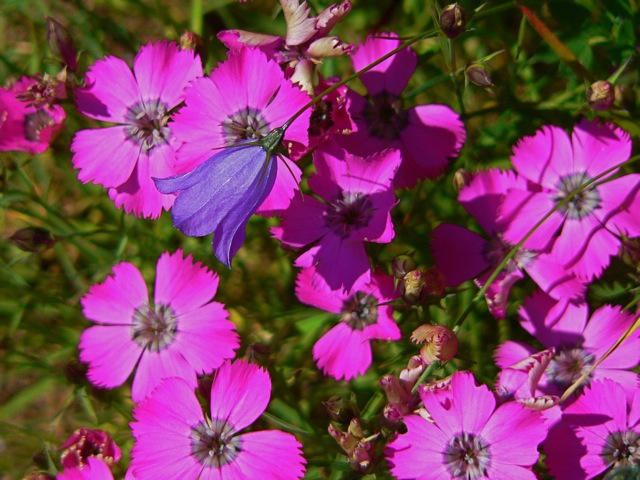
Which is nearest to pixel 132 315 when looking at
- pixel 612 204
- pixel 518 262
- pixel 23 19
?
pixel 518 262

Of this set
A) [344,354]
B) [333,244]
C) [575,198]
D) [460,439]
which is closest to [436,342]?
[460,439]

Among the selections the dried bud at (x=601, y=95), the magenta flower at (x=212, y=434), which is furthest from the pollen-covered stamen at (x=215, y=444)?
the dried bud at (x=601, y=95)

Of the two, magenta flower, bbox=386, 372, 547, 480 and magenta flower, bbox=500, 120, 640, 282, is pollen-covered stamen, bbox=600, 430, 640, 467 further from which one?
magenta flower, bbox=500, 120, 640, 282

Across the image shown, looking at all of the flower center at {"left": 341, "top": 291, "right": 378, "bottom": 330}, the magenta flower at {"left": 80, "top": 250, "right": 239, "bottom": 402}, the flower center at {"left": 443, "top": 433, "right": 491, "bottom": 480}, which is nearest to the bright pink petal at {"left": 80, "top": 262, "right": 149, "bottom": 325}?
the magenta flower at {"left": 80, "top": 250, "right": 239, "bottom": 402}

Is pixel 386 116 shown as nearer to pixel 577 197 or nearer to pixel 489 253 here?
pixel 489 253

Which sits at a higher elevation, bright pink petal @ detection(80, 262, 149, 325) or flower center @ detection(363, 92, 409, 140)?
flower center @ detection(363, 92, 409, 140)

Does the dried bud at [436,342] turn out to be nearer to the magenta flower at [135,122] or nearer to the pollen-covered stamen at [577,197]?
the pollen-covered stamen at [577,197]
